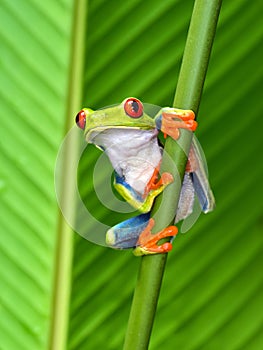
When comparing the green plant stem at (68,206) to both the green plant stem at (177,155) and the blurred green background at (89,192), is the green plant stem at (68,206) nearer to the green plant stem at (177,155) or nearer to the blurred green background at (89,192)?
the blurred green background at (89,192)

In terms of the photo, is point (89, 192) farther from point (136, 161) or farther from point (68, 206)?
point (136, 161)

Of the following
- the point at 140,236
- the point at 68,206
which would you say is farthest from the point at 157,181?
the point at 68,206

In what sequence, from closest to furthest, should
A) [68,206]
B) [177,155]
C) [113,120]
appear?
[177,155]
[113,120]
[68,206]

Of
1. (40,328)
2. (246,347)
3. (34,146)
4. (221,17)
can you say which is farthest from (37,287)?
(221,17)

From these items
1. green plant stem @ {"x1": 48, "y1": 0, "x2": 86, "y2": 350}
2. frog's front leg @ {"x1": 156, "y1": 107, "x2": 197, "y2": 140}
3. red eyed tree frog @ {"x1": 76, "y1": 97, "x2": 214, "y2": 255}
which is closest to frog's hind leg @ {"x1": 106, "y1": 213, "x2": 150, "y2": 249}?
red eyed tree frog @ {"x1": 76, "y1": 97, "x2": 214, "y2": 255}

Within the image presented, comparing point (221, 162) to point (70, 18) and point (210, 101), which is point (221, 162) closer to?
point (210, 101)

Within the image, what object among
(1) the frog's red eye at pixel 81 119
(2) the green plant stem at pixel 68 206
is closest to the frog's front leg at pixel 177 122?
(1) the frog's red eye at pixel 81 119

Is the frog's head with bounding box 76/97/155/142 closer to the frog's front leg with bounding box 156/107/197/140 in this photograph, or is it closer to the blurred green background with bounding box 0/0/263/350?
the frog's front leg with bounding box 156/107/197/140
